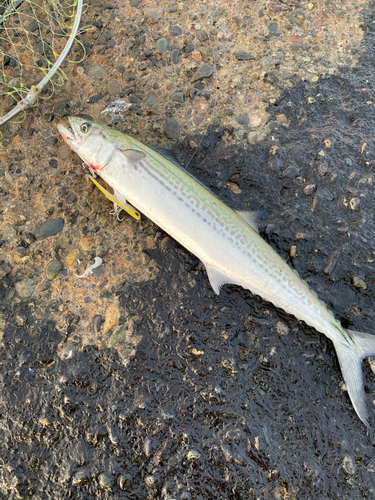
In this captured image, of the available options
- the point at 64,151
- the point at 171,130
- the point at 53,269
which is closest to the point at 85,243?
the point at 53,269

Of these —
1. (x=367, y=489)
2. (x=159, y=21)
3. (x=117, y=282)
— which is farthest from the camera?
(x=159, y=21)

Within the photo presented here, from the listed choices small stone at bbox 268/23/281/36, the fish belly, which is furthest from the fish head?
small stone at bbox 268/23/281/36

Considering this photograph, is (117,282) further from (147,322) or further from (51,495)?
(51,495)

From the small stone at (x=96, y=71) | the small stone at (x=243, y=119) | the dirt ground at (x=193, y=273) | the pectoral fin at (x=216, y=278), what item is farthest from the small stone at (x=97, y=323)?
the small stone at (x=96, y=71)

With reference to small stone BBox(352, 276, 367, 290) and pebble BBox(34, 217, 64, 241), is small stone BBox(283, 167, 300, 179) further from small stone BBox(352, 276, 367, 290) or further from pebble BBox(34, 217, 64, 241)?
pebble BBox(34, 217, 64, 241)

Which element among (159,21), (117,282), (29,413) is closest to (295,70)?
(159,21)

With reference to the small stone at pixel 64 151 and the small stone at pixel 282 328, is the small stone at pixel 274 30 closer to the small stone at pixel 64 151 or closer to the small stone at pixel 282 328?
the small stone at pixel 64 151
